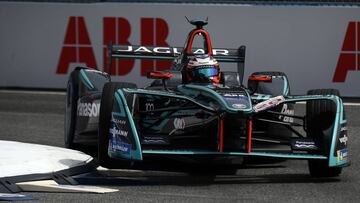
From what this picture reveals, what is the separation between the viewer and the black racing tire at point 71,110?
32.0 ft

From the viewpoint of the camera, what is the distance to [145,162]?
9.16m

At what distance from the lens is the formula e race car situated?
7.99 meters

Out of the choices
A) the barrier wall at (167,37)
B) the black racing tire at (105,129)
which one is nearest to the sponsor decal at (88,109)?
the black racing tire at (105,129)

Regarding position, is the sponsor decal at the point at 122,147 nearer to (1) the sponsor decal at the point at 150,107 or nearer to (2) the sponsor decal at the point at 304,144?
(1) the sponsor decal at the point at 150,107

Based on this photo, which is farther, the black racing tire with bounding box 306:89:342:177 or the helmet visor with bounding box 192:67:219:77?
the helmet visor with bounding box 192:67:219:77

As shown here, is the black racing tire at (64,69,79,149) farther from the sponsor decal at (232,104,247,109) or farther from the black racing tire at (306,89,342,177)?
the black racing tire at (306,89,342,177)

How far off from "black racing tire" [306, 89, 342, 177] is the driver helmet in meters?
1.25

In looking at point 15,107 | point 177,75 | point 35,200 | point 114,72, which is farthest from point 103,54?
point 35,200

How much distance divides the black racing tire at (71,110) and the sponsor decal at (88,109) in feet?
0.30

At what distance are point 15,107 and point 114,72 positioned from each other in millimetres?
2687

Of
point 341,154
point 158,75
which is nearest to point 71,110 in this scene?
point 158,75

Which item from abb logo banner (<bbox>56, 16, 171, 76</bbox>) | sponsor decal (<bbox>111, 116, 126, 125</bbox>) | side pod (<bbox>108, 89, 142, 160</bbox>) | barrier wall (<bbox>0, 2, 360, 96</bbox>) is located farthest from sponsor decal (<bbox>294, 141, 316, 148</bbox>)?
abb logo banner (<bbox>56, 16, 171, 76</bbox>)

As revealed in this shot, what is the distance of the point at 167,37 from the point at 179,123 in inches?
320

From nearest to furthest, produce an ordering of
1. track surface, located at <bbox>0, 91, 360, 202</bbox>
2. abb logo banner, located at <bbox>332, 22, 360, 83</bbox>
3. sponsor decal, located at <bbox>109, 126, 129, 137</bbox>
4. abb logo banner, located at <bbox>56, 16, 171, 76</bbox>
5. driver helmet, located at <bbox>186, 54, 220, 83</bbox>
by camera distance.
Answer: track surface, located at <bbox>0, 91, 360, 202</bbox>
sponsor decal, located at <bbox>109, 126, 129, 137</bbox>
driver helmet, located at <bbox>186, 54, 220, 83</bbox>
abb logo banner, located at <bbox>332, 22, 360, 83</bbox>
abb logo banner, located at <bbox>56, 16, 171, 76</bbox>
